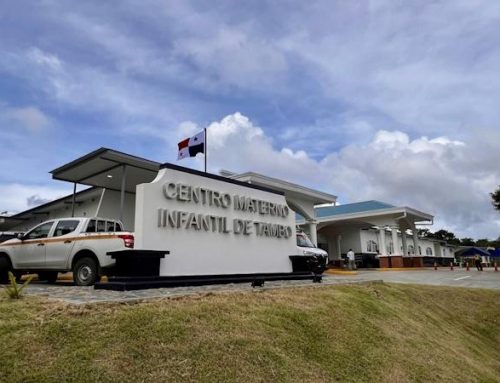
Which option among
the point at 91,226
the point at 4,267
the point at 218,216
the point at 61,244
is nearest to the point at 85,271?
the point at 61,244

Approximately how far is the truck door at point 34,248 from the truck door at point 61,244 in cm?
26

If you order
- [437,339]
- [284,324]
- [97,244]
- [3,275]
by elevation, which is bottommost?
[437,339]

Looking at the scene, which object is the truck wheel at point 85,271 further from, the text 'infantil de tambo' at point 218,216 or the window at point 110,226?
the text 'infantil de tambo' at point 218,216

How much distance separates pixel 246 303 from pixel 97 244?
4592mm

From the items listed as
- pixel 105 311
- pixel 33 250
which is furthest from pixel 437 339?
pixel 33 250

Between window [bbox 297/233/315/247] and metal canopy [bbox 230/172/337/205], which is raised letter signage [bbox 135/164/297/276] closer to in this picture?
window [bbox 297/233/315/247]

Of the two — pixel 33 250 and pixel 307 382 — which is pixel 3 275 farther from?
pixel 307 382

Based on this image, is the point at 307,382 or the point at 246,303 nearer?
the point at 307,382

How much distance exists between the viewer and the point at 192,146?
14.9 m

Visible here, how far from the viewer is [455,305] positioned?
43.2 feet

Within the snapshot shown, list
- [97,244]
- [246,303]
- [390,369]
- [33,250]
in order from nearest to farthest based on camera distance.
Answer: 1. [390,369]
2. [246,303]
3. [97,244]
4. [33,250]

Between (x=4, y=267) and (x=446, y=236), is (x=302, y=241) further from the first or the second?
(x=446, y=236)

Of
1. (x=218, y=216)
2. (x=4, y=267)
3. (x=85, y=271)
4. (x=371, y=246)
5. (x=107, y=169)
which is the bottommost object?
(x=85, y=271)

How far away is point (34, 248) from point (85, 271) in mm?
2107
